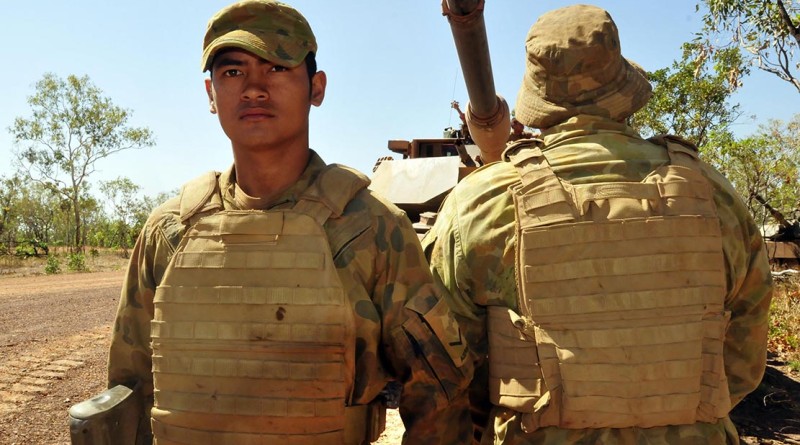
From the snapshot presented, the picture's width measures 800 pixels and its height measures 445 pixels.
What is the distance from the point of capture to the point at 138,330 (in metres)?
1.98

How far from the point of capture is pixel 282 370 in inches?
68.4

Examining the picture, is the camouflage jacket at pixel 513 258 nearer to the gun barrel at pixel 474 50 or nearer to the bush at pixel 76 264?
the gun barrel at pixel 474 50

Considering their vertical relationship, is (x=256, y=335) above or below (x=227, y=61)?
below

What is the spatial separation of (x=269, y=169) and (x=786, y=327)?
8.10m

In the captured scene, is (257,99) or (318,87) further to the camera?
(318,87)

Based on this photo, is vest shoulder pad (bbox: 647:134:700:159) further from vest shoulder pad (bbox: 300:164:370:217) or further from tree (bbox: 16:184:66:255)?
tree (bbox: 16:184:66:255)

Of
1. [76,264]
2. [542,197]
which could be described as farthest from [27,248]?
[542,197]

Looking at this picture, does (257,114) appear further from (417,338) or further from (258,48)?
(417,338)

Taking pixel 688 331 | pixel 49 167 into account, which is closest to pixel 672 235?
pixel 688 331

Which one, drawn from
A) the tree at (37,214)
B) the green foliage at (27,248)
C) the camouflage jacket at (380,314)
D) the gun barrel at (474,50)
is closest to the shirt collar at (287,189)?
the camouflage jacket at (380,314)

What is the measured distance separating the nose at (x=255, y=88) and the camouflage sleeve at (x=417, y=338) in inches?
18.9

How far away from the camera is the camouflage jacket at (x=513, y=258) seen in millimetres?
2012

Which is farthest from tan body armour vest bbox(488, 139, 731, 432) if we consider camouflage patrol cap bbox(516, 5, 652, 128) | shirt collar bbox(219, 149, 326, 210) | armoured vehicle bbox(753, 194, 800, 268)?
armoured vehicle bbox(753, 194, 800, 268)

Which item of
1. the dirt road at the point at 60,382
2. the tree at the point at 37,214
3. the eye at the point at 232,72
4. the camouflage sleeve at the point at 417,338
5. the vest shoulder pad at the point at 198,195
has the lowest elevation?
the dirt road at the point at 60,382
